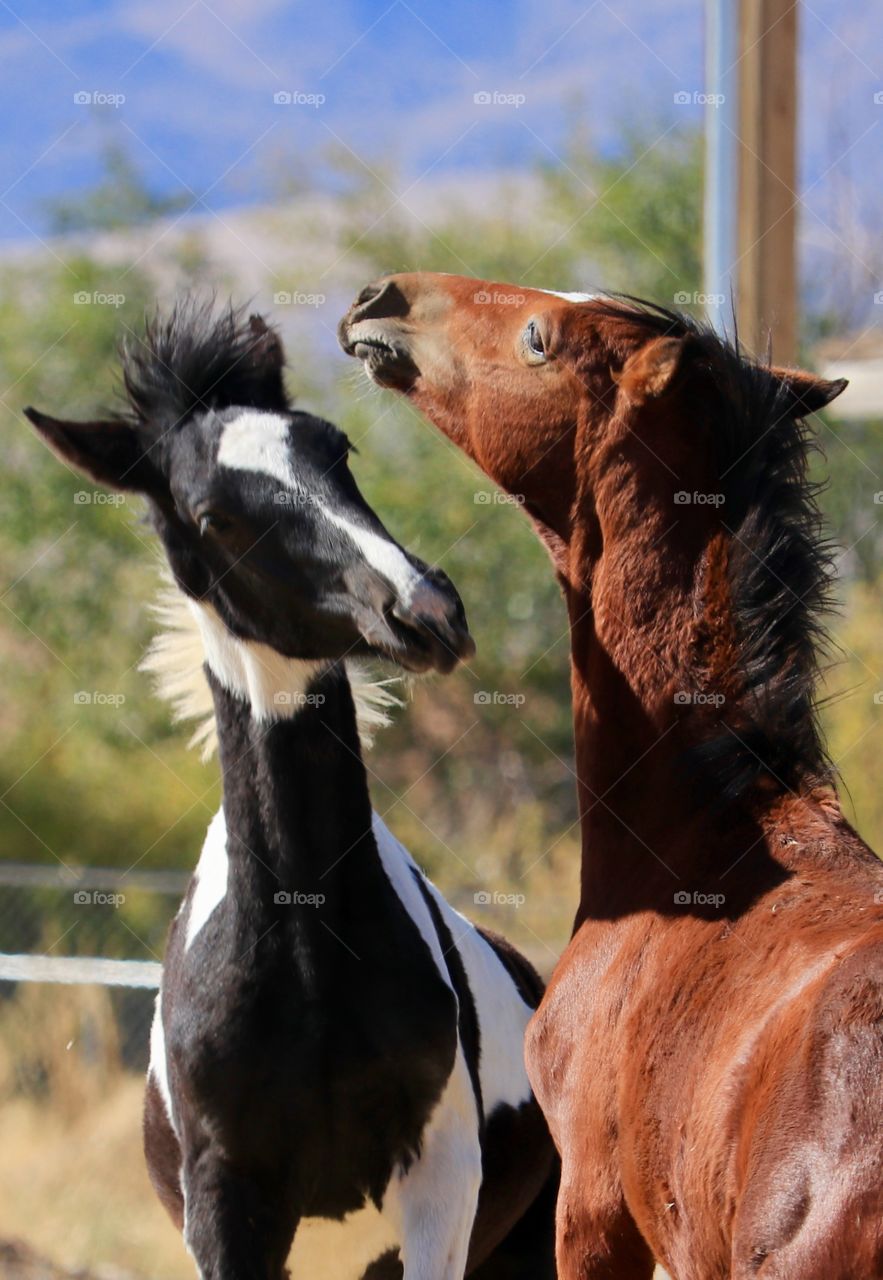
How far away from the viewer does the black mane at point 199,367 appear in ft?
10.7

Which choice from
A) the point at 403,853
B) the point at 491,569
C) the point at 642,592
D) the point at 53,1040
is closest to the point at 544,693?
the point at 491,569

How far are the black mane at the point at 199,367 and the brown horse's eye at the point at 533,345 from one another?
0.70 meters

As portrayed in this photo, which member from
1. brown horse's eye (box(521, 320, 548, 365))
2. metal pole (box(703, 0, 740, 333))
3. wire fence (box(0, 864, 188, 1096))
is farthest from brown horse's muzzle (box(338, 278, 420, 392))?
wire fence (box(0, 864, 188, 1096))

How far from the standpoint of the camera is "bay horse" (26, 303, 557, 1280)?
9.41 feet

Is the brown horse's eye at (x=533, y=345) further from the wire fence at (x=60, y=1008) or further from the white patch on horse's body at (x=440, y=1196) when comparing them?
the wire fence at (x=60, y=1008)

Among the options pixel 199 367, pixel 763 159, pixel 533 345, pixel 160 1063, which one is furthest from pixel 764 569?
pixel 763 159

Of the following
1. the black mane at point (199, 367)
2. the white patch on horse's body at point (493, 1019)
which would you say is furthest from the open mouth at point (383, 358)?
the white patch on horse's body at point (493, 1019)

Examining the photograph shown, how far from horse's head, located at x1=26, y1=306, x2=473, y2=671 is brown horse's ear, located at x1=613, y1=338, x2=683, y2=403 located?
0.53m

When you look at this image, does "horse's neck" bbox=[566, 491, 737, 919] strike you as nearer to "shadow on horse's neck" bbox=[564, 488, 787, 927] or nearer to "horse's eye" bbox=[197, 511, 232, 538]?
"shadow on horse's neck" bbox=[564, 488, 787, 927]

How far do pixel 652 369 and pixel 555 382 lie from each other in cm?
28

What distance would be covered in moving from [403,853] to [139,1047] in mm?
3275

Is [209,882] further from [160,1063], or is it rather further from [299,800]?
[160,1063]

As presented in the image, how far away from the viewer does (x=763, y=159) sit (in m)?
4.35

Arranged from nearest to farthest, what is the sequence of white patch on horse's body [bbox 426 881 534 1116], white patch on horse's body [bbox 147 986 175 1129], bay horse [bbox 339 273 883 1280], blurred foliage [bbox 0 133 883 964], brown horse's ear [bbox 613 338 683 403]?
bay horse [bbox 339 273 883 1280] < brown horse's ear [bbox 613 338 683 403] < white patch on horse's body [bbox 147 986 175 1129] < white patch on horse's body [bbox 426 881 534 1116] < blurred foliage [bbox 0 133 883 964]
